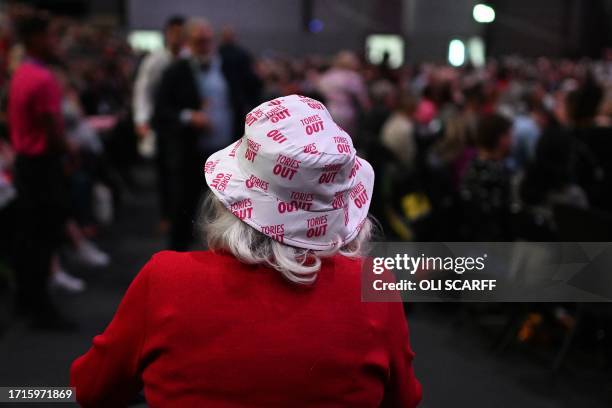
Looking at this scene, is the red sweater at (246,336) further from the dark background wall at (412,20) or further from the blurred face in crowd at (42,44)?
the blurred face in crowd at (42,44)

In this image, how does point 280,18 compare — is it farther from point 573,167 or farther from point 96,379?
point 96,379

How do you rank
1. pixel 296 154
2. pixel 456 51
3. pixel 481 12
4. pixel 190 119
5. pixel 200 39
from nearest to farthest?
pixel 296 154
pixel 481 12
pixel 456 51
pixel 190 119
pixel 200 39

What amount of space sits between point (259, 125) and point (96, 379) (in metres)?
0.51

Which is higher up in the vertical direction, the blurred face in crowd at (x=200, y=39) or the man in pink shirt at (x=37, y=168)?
the blurred face in crowd at (x=200, y=39)

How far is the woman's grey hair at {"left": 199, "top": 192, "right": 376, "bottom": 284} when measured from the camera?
1.14 meters

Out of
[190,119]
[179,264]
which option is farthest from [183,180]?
[179,264]

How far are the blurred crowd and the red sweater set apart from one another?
1.72m

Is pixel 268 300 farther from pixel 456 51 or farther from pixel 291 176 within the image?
pixel 456 51

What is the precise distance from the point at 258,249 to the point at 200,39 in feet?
11.5

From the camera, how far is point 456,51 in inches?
113

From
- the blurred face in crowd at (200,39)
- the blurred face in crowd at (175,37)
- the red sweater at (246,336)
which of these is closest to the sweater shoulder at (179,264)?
the red sweater at (246,336)

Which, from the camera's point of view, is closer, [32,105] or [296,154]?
[296,154]

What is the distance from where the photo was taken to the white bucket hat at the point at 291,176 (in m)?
1.13

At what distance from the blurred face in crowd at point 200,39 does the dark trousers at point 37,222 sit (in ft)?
4.09
